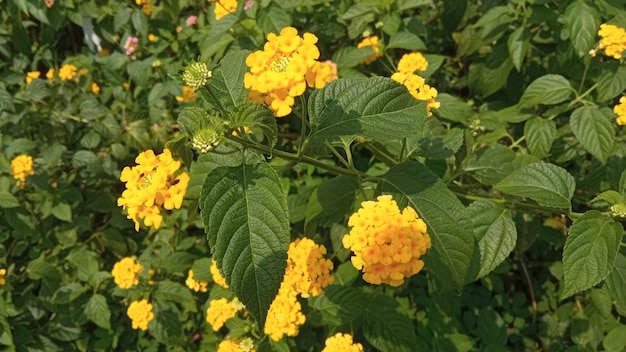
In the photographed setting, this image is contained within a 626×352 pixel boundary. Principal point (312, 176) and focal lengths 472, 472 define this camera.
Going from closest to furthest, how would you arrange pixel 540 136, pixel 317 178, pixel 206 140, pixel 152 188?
1. pixel 206 140
2. pixel 152 188
3. pixel 540 136
4. pixel 317 178

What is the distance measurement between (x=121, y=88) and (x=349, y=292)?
1746 millimetres

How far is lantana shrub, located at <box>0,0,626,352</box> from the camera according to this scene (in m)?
1.01

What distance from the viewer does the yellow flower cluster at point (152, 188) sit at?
3.20ft

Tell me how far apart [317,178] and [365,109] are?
3.88 ft

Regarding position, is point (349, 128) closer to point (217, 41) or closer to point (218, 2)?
point (217, 41)

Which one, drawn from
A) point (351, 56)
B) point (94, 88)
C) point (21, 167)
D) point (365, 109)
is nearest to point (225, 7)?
point (351, 56)

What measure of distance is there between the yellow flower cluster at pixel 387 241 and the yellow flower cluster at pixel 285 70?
30 centimetres

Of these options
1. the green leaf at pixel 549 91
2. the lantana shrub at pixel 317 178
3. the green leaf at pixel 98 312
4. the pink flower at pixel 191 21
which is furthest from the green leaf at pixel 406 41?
the green leaf at pixel 98 312

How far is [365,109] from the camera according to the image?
3.47 feet

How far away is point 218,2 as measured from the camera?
205cm

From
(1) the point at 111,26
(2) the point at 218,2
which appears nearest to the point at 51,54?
(1) the point at 111,26

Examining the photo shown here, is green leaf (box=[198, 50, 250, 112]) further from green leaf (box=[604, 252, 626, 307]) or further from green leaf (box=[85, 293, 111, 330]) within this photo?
green leaf (box=[85, 293, 111, 330])

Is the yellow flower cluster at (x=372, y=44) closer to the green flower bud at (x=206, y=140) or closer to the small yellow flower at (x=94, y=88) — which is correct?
the green flower bud at (x=206, y=140)

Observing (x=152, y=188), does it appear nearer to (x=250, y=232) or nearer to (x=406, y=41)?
(x=250, y=232)
